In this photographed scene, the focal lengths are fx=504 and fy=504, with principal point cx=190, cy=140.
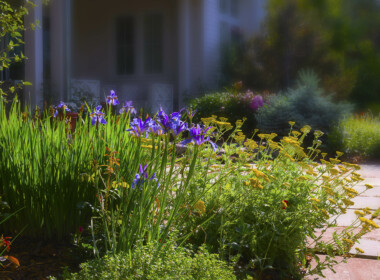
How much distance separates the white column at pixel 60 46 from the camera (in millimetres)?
9070

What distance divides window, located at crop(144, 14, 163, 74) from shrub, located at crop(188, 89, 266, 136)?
2.79 meters

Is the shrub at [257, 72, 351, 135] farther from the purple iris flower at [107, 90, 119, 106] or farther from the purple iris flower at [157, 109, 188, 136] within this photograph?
the purple iris flower at [157, 109, 188, 136]

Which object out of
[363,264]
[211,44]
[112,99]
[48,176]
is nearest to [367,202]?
[363,264]

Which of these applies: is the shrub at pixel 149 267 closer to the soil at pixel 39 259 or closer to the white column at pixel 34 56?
the soil at pixel 39 259

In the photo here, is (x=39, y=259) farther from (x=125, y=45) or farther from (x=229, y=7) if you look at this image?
(x=229, y=7)

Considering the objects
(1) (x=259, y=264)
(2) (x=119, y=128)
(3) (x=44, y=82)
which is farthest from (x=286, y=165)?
(3) (x=44, y=82)

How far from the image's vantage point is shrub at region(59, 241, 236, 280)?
1.97 m

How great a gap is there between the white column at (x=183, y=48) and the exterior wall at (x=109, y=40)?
1.99 feet

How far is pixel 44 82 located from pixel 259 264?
24.4 feet

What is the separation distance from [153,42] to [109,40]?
108cm

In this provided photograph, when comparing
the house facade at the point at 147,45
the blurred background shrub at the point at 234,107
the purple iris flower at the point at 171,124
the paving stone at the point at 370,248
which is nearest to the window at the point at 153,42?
the house facade at the point at 147,45

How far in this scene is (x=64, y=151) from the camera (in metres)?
2.60

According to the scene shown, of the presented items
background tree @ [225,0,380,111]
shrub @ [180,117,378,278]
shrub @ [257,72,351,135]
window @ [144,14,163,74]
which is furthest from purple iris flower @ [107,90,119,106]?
background tree @ [225,0,380,111]

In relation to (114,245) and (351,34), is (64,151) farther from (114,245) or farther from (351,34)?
(351,34)
